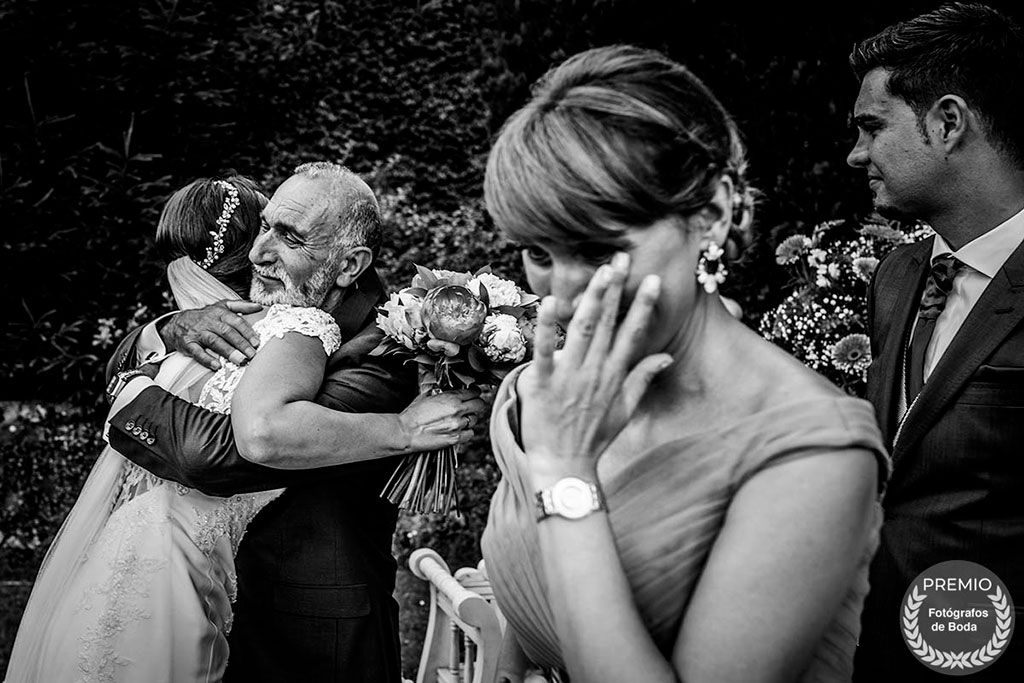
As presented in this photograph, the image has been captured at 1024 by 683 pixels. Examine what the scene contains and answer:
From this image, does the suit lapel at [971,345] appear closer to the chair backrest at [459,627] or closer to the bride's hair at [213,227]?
the chair backrest at [459,627]

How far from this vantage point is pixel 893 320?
3.12 metres

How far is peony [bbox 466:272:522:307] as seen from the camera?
119 inches

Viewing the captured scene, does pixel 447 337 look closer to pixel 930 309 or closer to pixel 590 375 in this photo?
pixel 590 375

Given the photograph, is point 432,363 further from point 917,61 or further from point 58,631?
point 917,61

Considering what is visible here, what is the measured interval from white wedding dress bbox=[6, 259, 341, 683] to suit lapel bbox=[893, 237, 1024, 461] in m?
1.59

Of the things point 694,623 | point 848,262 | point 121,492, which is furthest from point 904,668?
point 121,492

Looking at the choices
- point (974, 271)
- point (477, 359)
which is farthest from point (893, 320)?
point (477, 359)

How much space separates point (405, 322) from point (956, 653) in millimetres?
1650

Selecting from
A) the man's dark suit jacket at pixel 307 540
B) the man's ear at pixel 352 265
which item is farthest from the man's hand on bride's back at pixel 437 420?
the man's ear at pixel 352 265

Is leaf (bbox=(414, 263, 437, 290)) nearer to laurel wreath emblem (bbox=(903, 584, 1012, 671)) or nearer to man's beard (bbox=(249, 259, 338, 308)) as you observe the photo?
man's beard (bbox=(249, 259, 338, 308))

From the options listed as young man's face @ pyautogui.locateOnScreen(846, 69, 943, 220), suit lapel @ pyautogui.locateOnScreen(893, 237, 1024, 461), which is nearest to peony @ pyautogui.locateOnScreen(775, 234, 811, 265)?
young man's face @ pyautogui.locateOnScreen(846, 69, 943, 220)

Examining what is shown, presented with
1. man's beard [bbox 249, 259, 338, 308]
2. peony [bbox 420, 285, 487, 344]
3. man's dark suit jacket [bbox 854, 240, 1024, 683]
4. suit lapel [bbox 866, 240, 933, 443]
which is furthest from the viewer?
man's beard [bbox 249, 259, 338, 308]

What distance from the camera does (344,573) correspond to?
298 centimetres

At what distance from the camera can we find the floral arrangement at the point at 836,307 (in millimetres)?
4098
